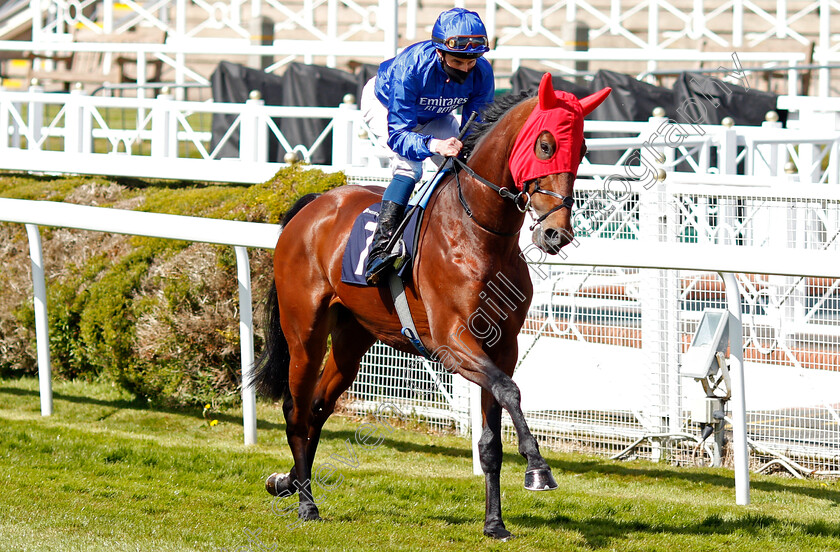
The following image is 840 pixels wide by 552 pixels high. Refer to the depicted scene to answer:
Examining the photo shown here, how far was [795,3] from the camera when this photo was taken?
17.4 meters

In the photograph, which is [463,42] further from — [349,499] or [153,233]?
[153,233]

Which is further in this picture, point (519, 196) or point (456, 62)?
point (456, 62)

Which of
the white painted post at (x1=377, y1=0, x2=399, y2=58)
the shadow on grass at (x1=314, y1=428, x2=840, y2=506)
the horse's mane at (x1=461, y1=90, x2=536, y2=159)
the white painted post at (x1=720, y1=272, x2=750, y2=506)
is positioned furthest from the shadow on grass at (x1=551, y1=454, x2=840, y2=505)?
the white painted post at (x1=377, y1=0, x2=399, y2=58)

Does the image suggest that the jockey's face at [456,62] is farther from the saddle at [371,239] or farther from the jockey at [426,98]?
the saddle at [371,239]

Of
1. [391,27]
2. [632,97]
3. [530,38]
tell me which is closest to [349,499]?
[391,27]

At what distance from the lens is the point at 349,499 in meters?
4.64

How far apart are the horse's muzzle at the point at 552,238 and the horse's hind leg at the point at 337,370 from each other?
58.0 inches

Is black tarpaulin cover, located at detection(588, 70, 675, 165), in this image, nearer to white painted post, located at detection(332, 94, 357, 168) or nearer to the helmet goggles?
white painted post, located at detection(332, 94, 357, 168)

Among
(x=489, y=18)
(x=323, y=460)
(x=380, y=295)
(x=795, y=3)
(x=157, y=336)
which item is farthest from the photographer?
(x=795, y=3)

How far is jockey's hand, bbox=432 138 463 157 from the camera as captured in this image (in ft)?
12.9

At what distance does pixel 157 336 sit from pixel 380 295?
249 cm

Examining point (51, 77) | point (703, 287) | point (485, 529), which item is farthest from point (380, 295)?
point (51, 77)

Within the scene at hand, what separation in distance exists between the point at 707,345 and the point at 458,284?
1.46 metres

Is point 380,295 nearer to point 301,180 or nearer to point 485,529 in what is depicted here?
point 485,529
